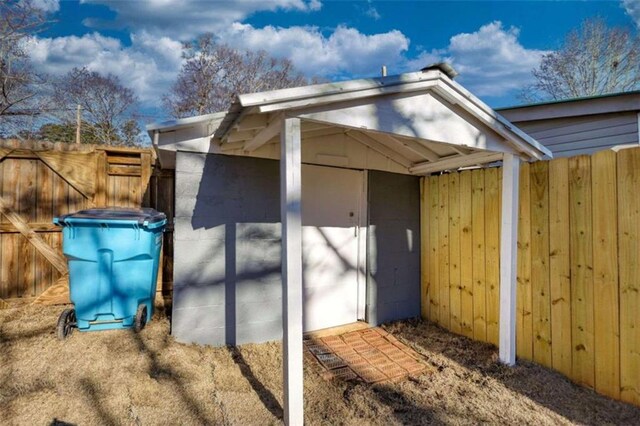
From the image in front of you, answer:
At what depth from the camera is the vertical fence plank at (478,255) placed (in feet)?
11.8

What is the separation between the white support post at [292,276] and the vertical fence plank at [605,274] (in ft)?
7.66

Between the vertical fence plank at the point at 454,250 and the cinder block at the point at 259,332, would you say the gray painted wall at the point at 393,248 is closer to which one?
the vertical fence plank at the point at 454,250

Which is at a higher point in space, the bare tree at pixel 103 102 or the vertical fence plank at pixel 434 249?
the bare tree at pixel 103 102

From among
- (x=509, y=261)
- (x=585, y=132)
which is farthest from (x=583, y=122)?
(x=509, y=261)

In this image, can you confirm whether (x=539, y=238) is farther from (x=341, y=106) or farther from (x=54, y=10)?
(x=54, y=10)

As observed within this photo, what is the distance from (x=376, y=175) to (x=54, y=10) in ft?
27.0

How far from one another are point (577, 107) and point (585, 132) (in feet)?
1.27

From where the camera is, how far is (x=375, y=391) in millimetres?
2754

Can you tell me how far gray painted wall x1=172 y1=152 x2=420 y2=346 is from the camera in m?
3.16

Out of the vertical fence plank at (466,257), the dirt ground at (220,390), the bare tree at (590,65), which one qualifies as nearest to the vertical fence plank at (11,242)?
the dirt ground at (220,390)

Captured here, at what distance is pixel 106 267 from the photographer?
310 centimetres

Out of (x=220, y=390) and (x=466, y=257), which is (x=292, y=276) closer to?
(x=220, y=390)

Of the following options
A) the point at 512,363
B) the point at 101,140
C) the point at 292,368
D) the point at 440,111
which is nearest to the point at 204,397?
the point at 292,368

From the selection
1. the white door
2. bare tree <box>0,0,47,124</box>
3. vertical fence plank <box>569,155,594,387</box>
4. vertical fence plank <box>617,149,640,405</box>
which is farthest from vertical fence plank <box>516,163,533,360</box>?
bare tree <box>0,0,47,124</box>
